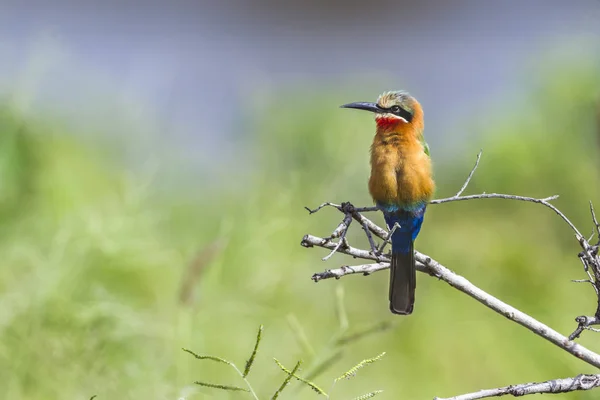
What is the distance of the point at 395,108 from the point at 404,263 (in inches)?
7.3

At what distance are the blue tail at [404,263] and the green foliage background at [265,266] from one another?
0.23 m

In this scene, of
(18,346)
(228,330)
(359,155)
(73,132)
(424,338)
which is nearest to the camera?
(18,346)

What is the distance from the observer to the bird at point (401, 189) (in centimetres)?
64

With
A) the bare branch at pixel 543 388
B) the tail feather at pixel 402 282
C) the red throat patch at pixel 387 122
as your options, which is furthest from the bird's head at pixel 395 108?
the bare branch at pixel 543 388

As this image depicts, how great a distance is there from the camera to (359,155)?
4.56ft

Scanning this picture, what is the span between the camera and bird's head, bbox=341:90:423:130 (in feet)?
2.36

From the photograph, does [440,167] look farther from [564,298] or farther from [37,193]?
[37,193]

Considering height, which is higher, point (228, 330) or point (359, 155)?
point (359, 155)

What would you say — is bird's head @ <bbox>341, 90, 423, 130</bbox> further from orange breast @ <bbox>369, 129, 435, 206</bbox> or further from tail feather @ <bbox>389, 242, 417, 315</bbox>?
tail feather @ <bbox>389, 242, 417, 315</bbox>

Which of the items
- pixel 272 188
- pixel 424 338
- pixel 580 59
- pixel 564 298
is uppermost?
pixel 580 59

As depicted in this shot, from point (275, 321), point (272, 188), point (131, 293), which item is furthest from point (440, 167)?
point (131, 293)

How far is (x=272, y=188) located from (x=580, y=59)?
0.74 meters

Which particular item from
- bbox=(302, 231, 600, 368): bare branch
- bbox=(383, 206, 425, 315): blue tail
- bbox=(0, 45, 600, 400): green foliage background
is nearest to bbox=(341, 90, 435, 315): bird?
bbox=(383, 206, 425, 315): blue tail

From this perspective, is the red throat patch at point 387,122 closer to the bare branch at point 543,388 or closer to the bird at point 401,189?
the bird at point 401,189
